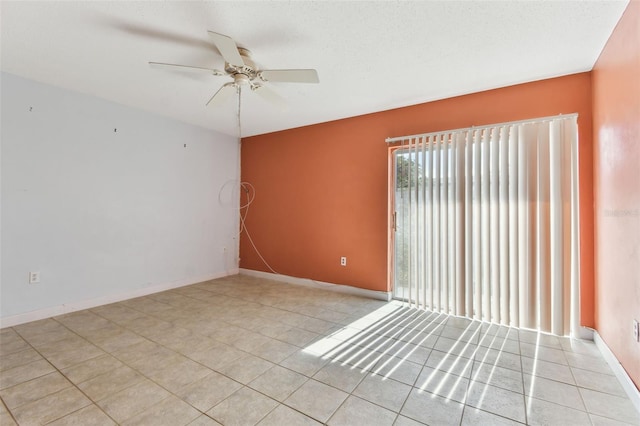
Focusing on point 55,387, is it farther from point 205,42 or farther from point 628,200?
point 628,200

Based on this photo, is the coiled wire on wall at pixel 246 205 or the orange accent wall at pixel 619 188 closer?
the orange accent wall at pixel 619 188

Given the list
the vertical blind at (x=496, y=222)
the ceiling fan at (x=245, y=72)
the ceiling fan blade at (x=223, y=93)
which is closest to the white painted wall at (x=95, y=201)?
the ceiling fan blade at (x=223, y=93)

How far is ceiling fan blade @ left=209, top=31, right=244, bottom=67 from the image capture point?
5.70ft

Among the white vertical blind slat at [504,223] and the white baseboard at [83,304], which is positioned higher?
the white vertical blind slat at [504,223]

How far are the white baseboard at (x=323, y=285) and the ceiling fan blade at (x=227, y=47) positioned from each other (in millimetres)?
2973

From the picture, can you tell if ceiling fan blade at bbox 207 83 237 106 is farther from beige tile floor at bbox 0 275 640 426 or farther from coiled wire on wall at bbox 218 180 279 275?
coiled wire on wall at bbox 218 180 279 275

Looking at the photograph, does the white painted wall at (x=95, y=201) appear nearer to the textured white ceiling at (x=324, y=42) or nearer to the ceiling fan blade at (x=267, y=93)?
the textured white ceiling at (x=324, y=42)

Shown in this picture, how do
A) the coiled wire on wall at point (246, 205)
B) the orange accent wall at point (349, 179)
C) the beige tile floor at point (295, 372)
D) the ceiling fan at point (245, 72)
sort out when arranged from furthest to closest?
the coiled wire on wall at point (246, 205), the orange accent wall at point (349, 179), the ceiling fan at point (245, 72), the beige tile floor at point (295, 372)

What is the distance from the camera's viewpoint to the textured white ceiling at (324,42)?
72.4 inches

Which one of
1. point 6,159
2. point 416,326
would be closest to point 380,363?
point 416,326

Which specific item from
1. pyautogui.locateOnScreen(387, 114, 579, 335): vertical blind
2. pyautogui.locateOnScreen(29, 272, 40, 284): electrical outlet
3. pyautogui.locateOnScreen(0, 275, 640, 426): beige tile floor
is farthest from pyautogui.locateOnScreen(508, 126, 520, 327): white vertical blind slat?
pyautogui.locateOnScreen(29, 272, 40, 284): electrical outlet

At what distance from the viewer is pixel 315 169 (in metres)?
4.24

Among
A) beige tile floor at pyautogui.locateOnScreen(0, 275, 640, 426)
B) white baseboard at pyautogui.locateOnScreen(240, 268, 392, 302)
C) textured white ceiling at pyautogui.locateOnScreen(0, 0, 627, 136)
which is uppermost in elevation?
textured white ceiling at pyautogui.locateOnScreen(0, 0, 627, 136)

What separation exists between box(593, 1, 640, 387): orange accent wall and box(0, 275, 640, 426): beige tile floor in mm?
357
